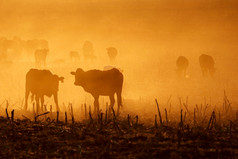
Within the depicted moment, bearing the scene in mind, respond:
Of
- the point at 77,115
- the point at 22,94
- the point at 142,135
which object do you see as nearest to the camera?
the point at 142,135

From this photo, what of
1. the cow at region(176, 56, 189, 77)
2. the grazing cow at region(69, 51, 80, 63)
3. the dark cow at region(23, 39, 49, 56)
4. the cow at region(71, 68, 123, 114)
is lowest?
the cow at region(71, 68, 123, 114)

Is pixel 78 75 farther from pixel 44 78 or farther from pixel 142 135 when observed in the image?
pixel 142 135

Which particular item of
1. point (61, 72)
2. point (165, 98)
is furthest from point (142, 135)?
point (61, 72)

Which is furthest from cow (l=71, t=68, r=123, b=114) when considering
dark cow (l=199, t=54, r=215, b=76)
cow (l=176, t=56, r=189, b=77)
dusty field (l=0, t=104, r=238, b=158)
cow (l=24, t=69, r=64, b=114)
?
dark cow (l=199, t=54, r=215, b=76)

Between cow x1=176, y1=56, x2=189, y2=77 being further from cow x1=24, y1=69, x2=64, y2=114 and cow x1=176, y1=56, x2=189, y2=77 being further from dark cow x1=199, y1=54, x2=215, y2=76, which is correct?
cow x1=24, y1=69, x2=64, y2=114

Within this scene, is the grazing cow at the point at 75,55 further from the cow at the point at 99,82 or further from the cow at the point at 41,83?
the cow at the point at 99,82

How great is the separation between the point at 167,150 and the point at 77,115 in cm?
933

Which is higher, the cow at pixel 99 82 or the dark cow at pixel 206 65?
the dark cow at pixel 206 65

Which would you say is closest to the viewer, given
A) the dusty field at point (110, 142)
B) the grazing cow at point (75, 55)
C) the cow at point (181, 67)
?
the dusty field at point (110, 142)

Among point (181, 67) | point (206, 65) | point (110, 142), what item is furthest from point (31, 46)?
point (110, 142)

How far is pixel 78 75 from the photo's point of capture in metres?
18.2

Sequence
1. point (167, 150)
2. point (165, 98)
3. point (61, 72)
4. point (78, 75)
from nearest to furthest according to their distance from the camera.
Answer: point (167, 150), point (78, 75), point (165, 98), point (61, 72)

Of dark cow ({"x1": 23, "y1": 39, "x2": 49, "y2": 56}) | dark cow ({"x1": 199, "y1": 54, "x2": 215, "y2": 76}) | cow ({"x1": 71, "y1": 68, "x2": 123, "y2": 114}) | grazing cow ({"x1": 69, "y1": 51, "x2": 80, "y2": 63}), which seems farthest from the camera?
dark cow ({"x1": 23, "y1": 39, "x2": 49, "y2": 56})

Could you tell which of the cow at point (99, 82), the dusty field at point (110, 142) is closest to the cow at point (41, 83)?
the cow at point (99, 82)
